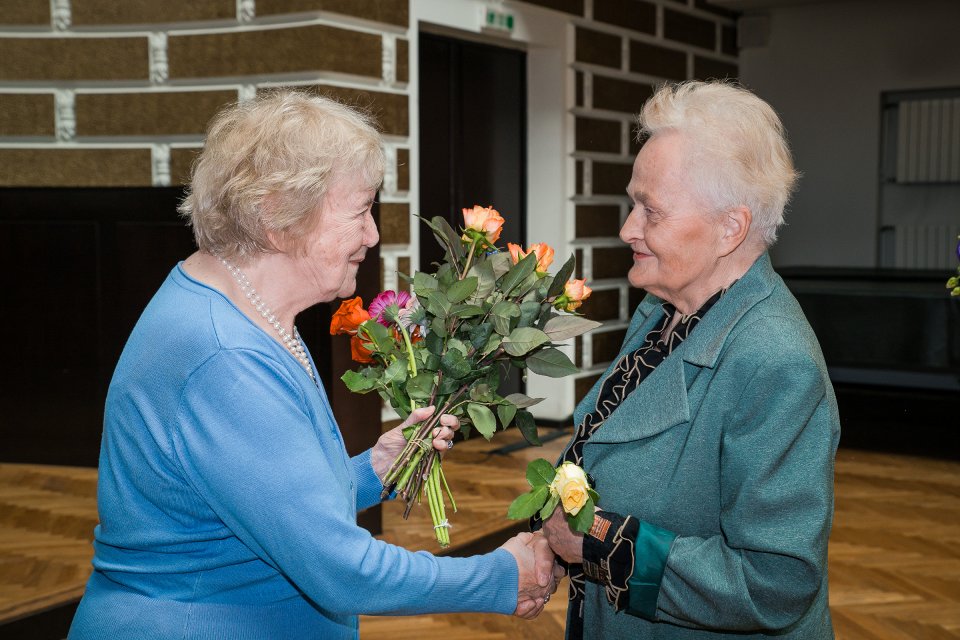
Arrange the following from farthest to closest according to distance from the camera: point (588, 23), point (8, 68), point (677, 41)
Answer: point (677, 41), point (588, 23), point (8, 68)

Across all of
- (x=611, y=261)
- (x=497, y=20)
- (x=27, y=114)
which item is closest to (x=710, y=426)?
(x=27, y=114)

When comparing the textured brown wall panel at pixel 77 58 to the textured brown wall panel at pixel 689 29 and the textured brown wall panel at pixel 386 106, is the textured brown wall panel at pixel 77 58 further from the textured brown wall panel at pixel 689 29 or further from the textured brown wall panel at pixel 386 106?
the textured brown wall panel at pixel 689 29

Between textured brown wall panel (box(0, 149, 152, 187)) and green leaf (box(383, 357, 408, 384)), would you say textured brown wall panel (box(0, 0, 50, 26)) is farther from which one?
green leaf (box(383, 357, 408, 384))

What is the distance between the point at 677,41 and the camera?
8.46 m

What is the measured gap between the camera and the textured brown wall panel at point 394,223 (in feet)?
17.7

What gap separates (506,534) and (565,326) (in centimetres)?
297

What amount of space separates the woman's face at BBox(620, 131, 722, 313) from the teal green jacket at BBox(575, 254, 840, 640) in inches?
3.6

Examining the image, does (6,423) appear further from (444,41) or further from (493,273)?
(493,273)

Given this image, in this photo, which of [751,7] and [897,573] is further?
[751,7]

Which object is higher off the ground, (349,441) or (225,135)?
(225,135)

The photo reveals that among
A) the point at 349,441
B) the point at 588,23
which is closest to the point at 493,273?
the point at 349,441

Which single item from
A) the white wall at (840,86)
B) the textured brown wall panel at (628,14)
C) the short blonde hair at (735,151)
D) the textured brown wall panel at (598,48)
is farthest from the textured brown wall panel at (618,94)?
the short blonde hair at (735,151)

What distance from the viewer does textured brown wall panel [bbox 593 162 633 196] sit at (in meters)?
7.50

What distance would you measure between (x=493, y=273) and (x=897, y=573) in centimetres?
313
